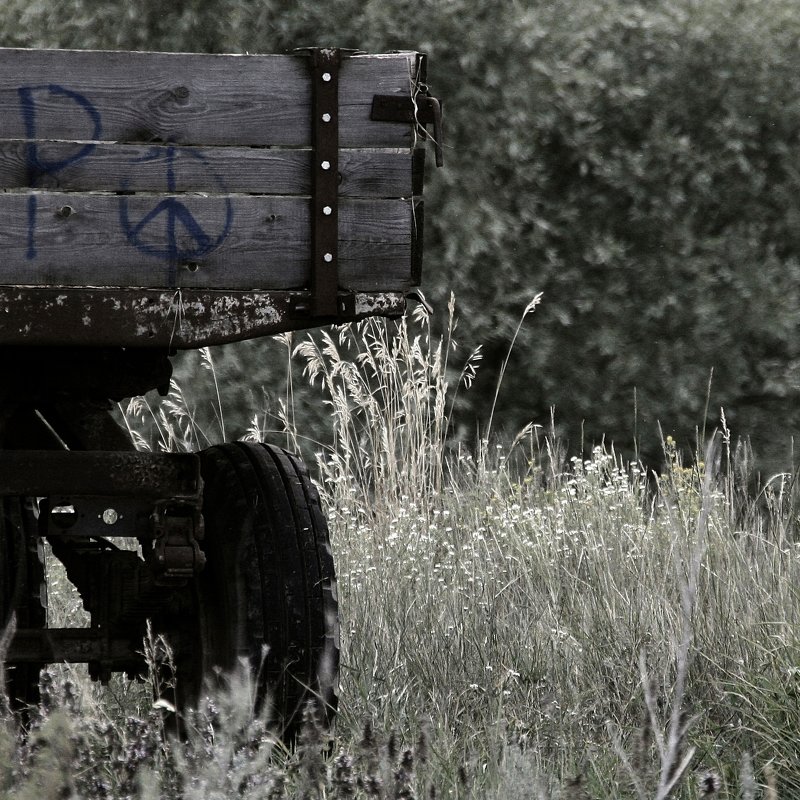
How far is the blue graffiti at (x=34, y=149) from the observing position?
2.75 m

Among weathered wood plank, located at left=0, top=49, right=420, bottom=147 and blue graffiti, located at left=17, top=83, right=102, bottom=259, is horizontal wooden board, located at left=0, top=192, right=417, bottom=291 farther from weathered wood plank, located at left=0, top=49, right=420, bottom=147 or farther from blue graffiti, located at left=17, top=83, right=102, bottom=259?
weathered wood plank, located at left=0, top=49, right=420, bottom=147

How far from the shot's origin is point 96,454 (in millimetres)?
3021

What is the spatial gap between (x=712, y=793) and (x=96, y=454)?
1.52m

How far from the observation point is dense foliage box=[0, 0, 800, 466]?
28.3ft

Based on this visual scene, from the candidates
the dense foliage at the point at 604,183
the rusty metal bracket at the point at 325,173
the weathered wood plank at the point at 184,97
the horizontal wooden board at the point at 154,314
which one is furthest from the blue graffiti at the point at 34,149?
the dense foliage at the point at 604,183

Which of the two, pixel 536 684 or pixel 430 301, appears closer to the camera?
pixel 536 684

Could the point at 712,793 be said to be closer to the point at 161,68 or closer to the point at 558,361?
the point at 161,68

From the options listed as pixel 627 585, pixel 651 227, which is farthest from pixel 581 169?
pixel 627 585

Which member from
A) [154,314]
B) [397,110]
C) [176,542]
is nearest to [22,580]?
[176,542]

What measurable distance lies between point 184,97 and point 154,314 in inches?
16.8

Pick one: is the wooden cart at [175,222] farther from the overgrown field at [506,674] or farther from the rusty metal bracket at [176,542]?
the overgrown field at [506,674]

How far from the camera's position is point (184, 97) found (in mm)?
2805

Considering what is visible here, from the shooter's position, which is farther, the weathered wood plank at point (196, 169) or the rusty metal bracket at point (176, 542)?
the rusty metal bracket at point (176, 542)

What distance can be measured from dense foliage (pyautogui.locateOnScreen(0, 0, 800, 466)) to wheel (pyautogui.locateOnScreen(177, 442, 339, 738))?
512 centimetres
